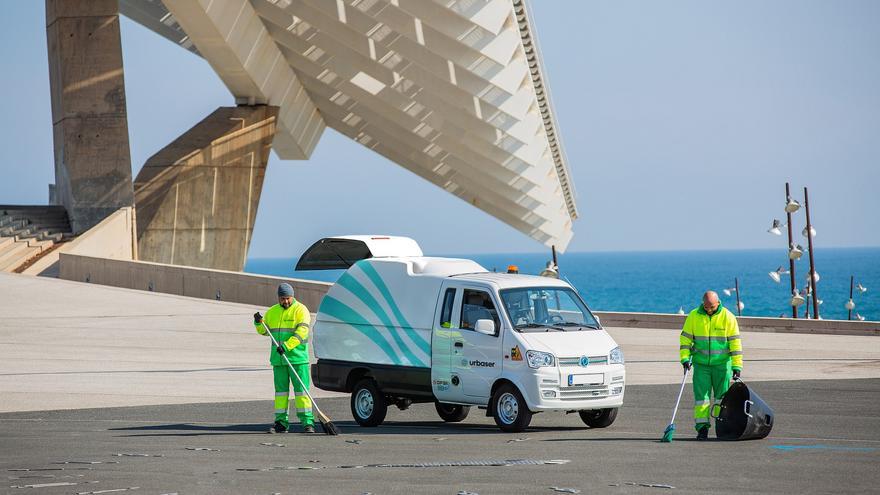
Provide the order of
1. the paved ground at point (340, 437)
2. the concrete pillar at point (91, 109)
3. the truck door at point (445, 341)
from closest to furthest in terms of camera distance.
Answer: the paved ground at point (340, 437) → the truck door at point (445, 341) → the concrete pillar at point (91, 109)

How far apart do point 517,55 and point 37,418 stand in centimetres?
2817

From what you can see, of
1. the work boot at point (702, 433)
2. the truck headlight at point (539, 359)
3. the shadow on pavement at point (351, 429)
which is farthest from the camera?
the shadow on pavement at point (351, 429)

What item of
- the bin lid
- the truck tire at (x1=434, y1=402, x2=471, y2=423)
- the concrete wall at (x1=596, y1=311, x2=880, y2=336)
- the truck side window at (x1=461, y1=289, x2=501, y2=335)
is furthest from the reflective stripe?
the concrete wall at (x1=596, y1=311, x2=880, y2=336)

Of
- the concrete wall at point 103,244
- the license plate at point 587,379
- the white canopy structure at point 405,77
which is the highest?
the white canopy structure at point 405,77

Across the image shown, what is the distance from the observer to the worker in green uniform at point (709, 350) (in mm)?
13477

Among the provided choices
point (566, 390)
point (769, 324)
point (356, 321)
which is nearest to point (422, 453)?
point (566, 390)

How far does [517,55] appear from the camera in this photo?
136 ft

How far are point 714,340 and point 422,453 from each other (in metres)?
3.42

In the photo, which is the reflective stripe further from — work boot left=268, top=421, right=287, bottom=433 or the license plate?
work boot left=268, top=421, right=287, bottom=433

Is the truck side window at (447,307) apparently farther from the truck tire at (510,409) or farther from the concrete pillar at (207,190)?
the concrete pillar at (207,190)

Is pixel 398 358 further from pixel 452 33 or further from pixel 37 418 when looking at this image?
pixel 452 33

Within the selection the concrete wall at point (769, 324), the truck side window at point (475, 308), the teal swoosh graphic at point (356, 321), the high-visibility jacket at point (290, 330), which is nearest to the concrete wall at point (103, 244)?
the concrete wall at point (769, 324)

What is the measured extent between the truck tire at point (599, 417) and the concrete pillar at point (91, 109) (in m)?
29.7

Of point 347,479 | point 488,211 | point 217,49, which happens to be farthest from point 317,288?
point 488,211
